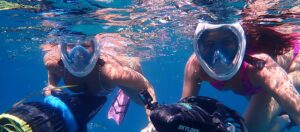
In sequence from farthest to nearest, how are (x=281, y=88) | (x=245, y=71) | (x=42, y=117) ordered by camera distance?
(x=245, y=71) → (x=281, y=88) → (x=42, y=117)

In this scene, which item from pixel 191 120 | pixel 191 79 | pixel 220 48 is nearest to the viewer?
pixel 191 120

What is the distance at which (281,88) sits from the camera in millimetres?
5254

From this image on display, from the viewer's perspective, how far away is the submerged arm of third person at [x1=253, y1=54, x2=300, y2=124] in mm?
5191

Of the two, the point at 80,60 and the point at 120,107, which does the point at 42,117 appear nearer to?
the point at 80,60

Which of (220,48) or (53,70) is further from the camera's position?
(53,70)

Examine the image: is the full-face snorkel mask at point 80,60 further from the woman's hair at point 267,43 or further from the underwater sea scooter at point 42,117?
the woman's hair at point 267,43

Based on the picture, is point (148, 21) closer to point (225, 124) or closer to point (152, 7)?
point (152, 7)

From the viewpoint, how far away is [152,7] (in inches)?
Result: 360

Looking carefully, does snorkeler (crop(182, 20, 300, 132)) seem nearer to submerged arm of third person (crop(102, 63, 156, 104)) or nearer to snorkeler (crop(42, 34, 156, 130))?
submerged arm of third person (crop(102, 63, 156, 104))

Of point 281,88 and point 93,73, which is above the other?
point 281,88

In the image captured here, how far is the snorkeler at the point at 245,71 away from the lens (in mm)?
5316

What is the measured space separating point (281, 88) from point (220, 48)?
1.32m

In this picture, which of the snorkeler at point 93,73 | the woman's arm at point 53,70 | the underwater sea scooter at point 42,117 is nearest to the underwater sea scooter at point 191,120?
the underwater sea scooter at point 42,117

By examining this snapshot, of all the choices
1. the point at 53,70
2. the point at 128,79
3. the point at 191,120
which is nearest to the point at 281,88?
the point at 191,120
